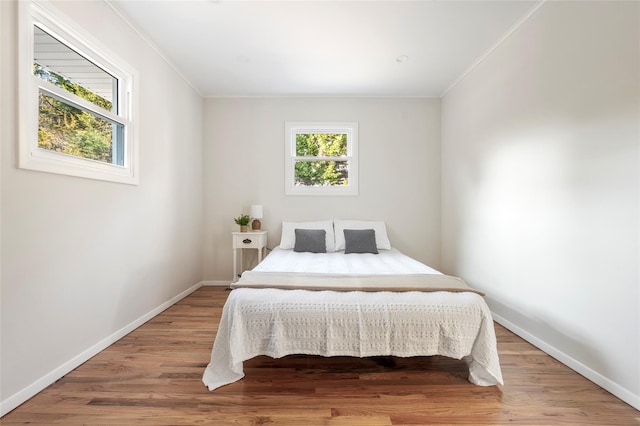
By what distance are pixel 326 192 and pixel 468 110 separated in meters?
1.99

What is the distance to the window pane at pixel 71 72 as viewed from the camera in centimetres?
172

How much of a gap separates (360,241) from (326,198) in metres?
0.89

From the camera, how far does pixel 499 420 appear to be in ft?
4.78

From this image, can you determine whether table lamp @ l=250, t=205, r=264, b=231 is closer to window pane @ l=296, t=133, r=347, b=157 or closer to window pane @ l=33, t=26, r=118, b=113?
window pane @ l=296, t=133, r=347, b=157

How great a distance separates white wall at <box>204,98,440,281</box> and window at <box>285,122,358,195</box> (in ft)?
0.34

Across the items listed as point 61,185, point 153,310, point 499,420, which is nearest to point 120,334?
point 153,310

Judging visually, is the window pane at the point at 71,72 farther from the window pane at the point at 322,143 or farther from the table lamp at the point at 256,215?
the window pane at the point at 322,143

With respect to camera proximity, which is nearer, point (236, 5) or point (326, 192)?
point (236, 5)

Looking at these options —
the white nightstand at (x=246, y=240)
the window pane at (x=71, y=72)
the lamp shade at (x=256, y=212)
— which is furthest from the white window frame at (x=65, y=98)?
the lamp shade at (x=256, y=212)

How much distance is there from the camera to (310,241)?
3.44 meters

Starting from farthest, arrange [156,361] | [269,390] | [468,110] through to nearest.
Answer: [468,110], [156,361], [269,390]

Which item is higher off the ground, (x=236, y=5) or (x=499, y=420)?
(x=236, y=5)

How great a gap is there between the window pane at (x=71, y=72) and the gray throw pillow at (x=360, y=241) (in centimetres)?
263

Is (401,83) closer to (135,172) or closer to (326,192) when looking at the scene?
(326,192)
